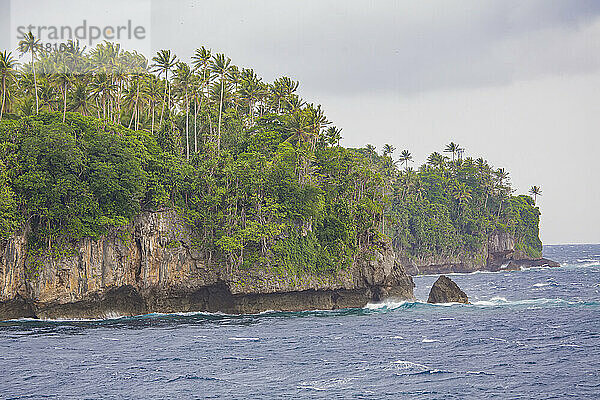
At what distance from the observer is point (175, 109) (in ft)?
309

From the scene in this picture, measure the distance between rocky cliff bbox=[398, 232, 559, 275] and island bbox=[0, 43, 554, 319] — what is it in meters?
61.0

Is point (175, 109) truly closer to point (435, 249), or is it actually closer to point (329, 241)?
point (329, 241)

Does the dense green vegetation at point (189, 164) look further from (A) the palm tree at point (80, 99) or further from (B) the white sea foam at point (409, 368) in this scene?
(B) the white sea foam at point (409, 368)

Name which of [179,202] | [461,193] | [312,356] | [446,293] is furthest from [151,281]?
[461,193]

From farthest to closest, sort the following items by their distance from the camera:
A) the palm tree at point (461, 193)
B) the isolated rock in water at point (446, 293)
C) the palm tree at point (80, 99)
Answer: the palm tree at point (461, 193) < the palm tree at point (80, 99) < the isolated rock in water at point (446, 293)

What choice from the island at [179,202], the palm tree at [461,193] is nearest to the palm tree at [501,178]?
the palm tree at [461,193]

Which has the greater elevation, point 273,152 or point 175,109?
point 175,109

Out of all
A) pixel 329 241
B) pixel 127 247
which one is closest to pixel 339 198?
pixel 329 241

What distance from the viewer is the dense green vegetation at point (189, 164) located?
59.0m

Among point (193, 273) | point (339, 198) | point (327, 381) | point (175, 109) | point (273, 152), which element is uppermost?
point (175, 109)

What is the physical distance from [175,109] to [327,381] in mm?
62925

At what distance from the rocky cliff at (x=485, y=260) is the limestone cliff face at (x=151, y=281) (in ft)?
233

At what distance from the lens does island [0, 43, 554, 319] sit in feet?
192

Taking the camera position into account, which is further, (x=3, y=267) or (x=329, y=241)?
(x=329, y=241)
